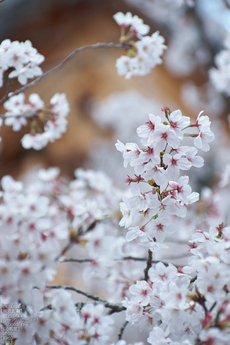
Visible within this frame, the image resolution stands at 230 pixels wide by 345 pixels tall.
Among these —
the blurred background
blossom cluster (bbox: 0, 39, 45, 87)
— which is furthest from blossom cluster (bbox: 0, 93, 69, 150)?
the blurred background

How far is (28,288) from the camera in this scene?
528mm

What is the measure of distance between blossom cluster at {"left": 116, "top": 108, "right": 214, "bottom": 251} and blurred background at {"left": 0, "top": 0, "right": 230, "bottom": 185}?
1.71 m

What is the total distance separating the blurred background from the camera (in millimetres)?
2361

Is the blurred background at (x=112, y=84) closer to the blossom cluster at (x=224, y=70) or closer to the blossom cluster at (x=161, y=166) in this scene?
the blossom cluster at (x=224, y=70)

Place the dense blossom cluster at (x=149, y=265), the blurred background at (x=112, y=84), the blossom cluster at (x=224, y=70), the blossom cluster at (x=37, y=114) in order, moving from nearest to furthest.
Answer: the dense blossom cluster at (x=149, y=265) → the blossom cluster at (x=37, y=114) → the blossom cluster at (x=224, y=70) → the blurred background at (x=112, y=84)

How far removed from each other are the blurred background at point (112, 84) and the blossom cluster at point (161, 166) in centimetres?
171

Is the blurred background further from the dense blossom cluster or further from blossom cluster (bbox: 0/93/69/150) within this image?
the dense blossom cluster

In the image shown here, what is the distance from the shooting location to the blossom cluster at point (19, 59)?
76 centimetres

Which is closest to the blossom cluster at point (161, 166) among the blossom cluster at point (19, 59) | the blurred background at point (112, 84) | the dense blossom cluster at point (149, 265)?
the dense blossom cluster at point (149, 265)

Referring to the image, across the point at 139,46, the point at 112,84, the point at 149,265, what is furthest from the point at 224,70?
the point at 112,84

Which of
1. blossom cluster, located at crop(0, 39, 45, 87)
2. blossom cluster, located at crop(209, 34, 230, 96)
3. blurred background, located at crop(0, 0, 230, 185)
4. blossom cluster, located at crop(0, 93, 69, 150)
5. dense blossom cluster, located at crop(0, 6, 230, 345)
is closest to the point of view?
dense blossom cluster, located at crop(0, 6, 230, 345)

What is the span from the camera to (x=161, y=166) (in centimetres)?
59

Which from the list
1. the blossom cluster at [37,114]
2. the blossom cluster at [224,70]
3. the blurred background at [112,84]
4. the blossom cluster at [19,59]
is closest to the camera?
the blossom cluster at [19,59]

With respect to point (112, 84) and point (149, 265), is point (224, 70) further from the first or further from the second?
point (112, 84)
